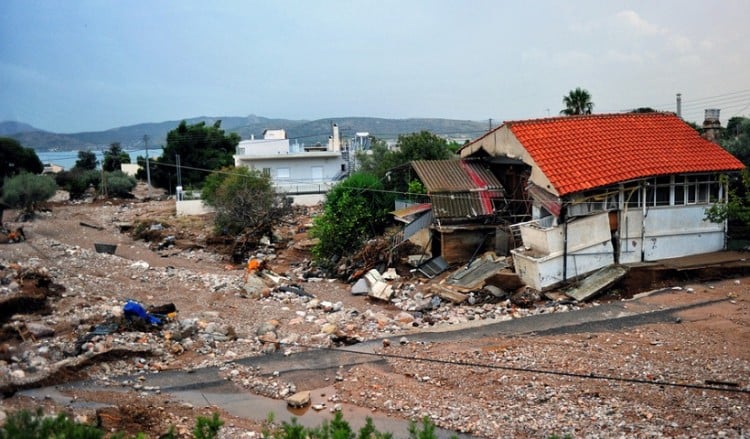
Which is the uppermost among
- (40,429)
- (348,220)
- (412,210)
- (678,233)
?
(412,210)

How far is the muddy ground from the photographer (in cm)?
898

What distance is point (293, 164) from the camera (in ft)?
136

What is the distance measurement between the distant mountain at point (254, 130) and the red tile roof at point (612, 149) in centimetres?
1386

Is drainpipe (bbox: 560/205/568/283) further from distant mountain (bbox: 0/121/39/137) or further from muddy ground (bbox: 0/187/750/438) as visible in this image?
distant mountain (bbox: 0/121/39/137)

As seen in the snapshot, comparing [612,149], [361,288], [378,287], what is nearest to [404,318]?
[378,287]

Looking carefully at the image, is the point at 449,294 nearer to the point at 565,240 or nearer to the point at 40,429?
the point at 565,240

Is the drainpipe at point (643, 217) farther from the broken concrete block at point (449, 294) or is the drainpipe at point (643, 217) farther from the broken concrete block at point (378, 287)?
the broken concrete block at point (378, 287)

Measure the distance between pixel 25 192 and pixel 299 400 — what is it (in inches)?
1159

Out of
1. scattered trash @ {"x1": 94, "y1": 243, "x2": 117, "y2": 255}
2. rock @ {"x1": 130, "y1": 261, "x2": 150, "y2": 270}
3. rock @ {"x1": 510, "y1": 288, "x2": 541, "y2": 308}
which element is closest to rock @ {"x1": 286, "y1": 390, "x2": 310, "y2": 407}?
rock @ {"x1": 510, "y1": 288, "x2": 541, "y2": 308}

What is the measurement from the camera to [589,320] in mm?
13289

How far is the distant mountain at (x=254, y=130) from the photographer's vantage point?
3825 centimetres

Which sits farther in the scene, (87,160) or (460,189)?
(87,160)

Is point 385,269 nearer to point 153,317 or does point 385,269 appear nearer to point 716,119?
point 153,317

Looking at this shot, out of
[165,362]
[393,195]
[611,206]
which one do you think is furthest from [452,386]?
[393,195]
